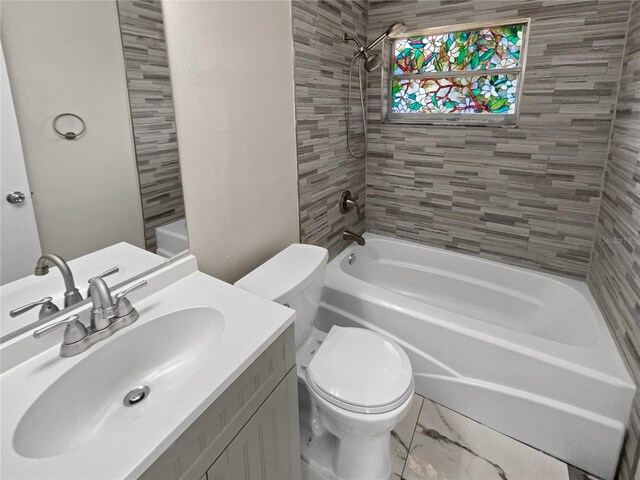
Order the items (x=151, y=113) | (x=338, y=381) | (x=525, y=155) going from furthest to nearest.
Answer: (x=525, y=155), (x=338, y=381), (x=151, y=113)

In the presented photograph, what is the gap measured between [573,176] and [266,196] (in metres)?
1.72

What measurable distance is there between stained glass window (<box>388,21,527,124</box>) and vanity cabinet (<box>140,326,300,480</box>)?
1954mm

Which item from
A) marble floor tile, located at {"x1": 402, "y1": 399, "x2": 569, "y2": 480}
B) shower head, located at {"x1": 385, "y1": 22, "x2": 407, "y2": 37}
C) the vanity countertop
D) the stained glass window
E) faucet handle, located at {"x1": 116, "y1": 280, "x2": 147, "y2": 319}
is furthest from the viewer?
the stained glass window

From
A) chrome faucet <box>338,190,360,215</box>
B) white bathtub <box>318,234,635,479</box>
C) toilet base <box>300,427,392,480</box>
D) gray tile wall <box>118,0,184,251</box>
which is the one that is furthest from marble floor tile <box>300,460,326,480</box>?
chrome faucet <box>338,190,360,215</box>

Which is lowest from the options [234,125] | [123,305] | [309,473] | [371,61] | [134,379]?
[309,473]

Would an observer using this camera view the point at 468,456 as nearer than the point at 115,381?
No

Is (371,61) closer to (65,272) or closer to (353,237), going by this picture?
(353,237)

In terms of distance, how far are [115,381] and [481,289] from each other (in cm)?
214

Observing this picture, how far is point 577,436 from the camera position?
5.10ft

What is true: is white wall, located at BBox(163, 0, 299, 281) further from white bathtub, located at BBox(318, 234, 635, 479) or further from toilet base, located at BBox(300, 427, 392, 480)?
toilet base, located at BBox(300, 427, 392, 480)

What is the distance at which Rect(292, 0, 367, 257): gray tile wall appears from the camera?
6.24 ft

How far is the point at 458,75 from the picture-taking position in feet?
7.67

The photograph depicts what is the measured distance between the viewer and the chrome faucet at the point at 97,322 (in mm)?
973

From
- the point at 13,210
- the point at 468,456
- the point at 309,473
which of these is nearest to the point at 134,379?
the point at 13,210
